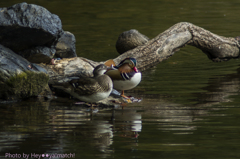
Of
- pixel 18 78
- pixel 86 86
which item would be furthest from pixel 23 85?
pixel 86 86

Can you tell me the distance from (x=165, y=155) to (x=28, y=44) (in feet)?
16.1

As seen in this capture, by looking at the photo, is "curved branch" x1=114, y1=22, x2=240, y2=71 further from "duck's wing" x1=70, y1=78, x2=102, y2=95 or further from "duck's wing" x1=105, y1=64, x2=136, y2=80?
"duck's wing" x1=70, y1=78, x2=102, y2=95

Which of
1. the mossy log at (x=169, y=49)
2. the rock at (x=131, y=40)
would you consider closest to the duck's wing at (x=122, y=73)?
the mossy log at (x=169, y=49)

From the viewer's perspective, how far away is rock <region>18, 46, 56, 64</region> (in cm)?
916

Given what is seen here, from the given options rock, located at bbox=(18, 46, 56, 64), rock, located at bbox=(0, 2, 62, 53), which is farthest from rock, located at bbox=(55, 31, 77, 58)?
rock, located at bbox=(0, 2, 62, 53)

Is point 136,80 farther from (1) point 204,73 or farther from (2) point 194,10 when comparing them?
(2) point 194,10

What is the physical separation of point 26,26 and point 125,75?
2.14 m

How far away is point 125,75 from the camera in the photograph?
8.42m

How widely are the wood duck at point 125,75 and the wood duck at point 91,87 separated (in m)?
0.57

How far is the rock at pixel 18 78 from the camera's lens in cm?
800

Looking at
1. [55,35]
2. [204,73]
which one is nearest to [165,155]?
[55,35]

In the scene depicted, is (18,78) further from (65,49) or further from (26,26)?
(65,49)

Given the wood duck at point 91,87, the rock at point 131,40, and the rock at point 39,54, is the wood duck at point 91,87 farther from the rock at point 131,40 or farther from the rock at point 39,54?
the rock at point 131,40

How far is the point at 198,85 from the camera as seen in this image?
948 centimetres
